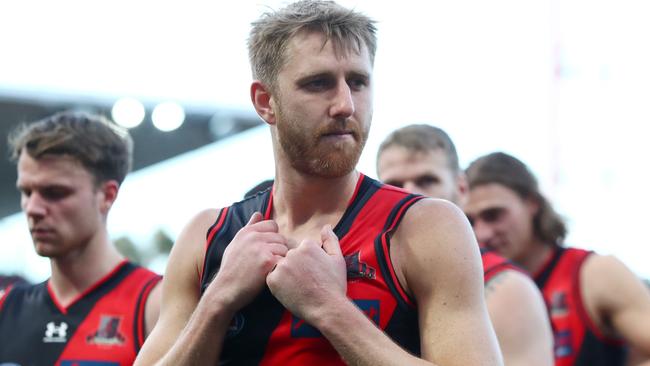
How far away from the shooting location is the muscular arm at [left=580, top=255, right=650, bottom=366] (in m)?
6.43

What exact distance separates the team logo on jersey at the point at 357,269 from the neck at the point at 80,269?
2.67 metres

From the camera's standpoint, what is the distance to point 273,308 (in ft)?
12.5

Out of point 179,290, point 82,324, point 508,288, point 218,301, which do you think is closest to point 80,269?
point 82,324

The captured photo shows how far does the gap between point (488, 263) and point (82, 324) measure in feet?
7.02

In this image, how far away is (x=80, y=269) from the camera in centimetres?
607

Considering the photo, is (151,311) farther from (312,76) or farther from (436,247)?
(436,247)

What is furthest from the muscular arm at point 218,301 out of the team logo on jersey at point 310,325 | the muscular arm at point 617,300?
the muscular arm at point 617,300

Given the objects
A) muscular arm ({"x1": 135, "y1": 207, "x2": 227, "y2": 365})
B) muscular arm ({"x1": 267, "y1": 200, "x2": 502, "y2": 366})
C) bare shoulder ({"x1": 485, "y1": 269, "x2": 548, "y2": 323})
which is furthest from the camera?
bare shoulder ({"x1": 485, "y1": 269, "x2": 548, "y2": 323})

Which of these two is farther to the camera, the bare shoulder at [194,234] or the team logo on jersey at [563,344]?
the team logo on jersey at [563,344]

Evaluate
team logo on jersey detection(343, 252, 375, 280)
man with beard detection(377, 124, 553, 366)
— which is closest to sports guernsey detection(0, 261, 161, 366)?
man with beard detection(377, 124, 553, 366)

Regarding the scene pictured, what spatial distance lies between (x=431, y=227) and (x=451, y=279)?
0.67ft

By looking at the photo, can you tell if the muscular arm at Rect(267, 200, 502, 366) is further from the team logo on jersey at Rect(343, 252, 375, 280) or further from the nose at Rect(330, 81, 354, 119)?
the nose at Rect(330, 81, 354, 119)

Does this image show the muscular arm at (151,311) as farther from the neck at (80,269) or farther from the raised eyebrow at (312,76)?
the raised eyebrow at (312,76)

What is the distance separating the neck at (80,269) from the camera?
605 cm
